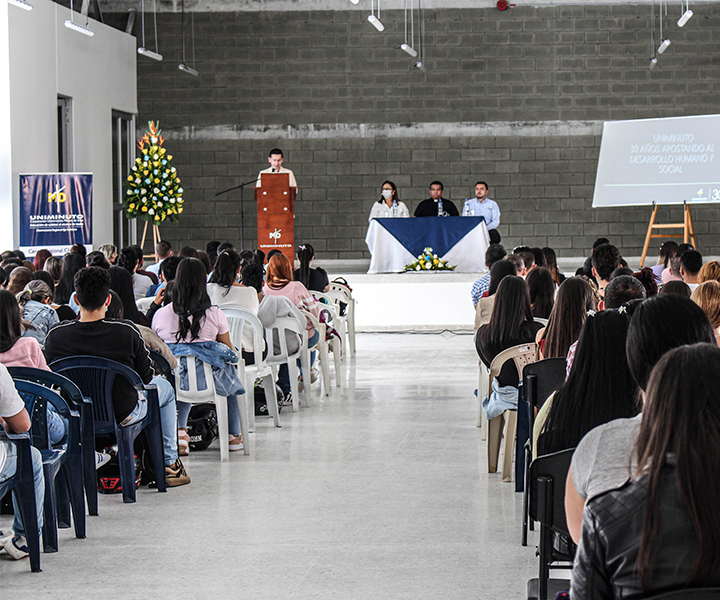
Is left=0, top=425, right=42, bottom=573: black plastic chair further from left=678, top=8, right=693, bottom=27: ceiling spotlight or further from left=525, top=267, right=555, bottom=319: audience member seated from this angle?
left=678, top=8, right=693, bottom=27: ceiling spotlight

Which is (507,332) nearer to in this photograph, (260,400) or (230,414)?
(230,414)

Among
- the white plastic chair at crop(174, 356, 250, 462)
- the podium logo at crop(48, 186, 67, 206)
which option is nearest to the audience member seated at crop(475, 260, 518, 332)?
the white plastic chair at crop(174, 356, 250, 462)

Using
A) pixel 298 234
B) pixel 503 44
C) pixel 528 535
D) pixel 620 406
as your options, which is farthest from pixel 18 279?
pixel 503 44

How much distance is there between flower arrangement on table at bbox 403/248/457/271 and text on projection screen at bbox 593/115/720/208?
289cm

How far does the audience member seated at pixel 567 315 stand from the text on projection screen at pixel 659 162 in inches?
353

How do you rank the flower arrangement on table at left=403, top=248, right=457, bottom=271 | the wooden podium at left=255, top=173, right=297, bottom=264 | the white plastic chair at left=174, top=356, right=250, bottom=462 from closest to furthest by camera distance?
the white plastic chair at left=174, top=356, right=250, bottom=462 < the wooden podium at left=255, top=173, right=297, bottom=264 < the flower arrangement on table at left=403, top=248, right=457, bottom=271

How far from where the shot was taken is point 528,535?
11.1 feet

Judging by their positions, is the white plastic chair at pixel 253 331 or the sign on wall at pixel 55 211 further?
the sign on wall at pixel 55 211

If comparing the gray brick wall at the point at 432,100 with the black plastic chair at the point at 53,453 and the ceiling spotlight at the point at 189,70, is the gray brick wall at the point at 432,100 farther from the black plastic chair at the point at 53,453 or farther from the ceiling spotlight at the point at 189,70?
the black plastic chair at the point at 53,453

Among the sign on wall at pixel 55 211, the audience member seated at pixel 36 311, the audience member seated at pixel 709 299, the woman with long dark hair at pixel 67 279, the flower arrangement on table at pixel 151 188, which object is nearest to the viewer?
the audience member seated at pixel 709 299

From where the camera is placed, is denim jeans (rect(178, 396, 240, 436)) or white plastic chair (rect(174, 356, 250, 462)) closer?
white plastic chair (rect(174, 356, 250, 462))

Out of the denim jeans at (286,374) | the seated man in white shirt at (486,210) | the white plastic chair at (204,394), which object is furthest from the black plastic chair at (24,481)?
the seated man in white shirt at (486,210)

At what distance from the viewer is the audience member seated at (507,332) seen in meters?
3.99

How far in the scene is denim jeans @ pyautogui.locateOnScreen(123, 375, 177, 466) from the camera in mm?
3945
